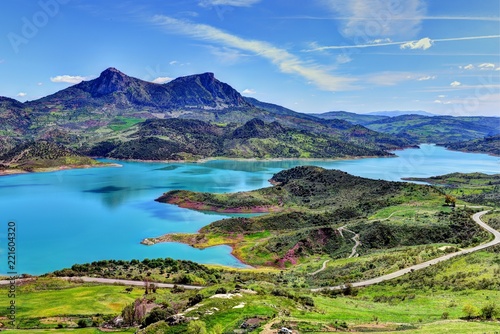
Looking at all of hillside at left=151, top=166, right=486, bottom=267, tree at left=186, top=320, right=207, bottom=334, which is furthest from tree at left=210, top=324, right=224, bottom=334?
hillside at left=151, top=166, right=486, bottom=267

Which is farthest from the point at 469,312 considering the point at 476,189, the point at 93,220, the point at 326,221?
the point at 476,189

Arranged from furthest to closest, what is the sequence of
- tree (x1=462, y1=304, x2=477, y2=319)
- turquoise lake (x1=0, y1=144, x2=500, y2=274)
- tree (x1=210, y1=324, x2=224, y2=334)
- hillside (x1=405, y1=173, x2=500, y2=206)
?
hillside (x1=405, y1=173, x2=500, y2=206), turquoise lake (x1=0, y1=144, x2=500, y2=274), tree (x1=462, y1=304, x2=477, y2=319), tree (x1=210, y1=324, x2=224, y2=334)

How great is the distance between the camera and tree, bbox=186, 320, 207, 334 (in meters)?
24.1

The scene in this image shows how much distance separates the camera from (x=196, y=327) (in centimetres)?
2469

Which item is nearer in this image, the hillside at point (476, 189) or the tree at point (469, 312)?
the tree at point (469, 312)

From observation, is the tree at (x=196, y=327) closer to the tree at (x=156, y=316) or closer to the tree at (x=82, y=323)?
the tree at (x=156, y=316)

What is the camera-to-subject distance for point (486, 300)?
33062mm

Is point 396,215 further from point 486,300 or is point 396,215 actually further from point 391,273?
point 486,300

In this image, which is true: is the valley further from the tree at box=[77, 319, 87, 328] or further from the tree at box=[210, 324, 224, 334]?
the tree at box=[77, 319, 87, 328]

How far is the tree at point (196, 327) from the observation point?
24.1m

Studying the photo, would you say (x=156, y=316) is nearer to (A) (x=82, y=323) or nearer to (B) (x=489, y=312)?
(A) (x=82, y=323)

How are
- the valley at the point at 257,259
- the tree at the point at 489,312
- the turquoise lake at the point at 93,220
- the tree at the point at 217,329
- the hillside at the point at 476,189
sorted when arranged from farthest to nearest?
the hillside at the point at 476,189
the turquoise lake at the point at 93,220
the valley at the point at 257,259
the tree at the point at 489,312
the tree at the point at 217,329

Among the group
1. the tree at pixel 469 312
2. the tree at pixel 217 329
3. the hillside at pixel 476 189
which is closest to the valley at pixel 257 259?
the tree at pixel 469 312

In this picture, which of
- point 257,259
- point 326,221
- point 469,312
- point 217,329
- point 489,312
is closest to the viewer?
point 217,329
